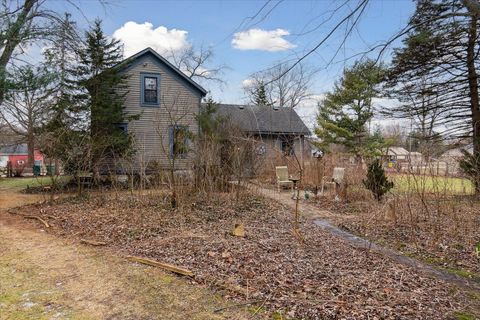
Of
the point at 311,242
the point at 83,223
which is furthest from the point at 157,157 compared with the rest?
the point at 311,242

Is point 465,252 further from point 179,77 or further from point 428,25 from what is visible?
point 179,77

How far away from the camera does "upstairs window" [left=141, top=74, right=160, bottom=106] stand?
15679 millimetres

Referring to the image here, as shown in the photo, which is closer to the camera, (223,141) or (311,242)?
(311,242)

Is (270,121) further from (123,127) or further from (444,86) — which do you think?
(444,86)

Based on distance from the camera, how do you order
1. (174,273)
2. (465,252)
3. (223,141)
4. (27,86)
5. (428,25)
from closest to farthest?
(428,25) < (174,273) < (465,252) < (27,86) < (223,141)

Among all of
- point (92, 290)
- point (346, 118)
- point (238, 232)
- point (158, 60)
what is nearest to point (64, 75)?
point (158, 60)

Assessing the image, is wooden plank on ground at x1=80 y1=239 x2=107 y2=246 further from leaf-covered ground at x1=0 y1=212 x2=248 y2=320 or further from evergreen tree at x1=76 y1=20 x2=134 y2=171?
evergreen tree at x1=76 y1=20 x2=134 y2=171

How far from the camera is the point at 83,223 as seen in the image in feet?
22.4

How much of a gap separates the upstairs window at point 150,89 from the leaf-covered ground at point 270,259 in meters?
8.46

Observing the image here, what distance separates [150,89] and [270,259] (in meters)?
13.1

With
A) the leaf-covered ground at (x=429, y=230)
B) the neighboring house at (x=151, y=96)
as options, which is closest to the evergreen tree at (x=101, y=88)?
the neighboring house at (x=151, y=96)

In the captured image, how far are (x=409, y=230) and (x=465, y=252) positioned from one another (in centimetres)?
125

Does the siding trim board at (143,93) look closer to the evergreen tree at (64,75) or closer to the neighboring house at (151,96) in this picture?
the neighboring house at (151,96)

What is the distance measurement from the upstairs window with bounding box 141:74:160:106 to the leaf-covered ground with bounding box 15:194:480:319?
27.8ft
